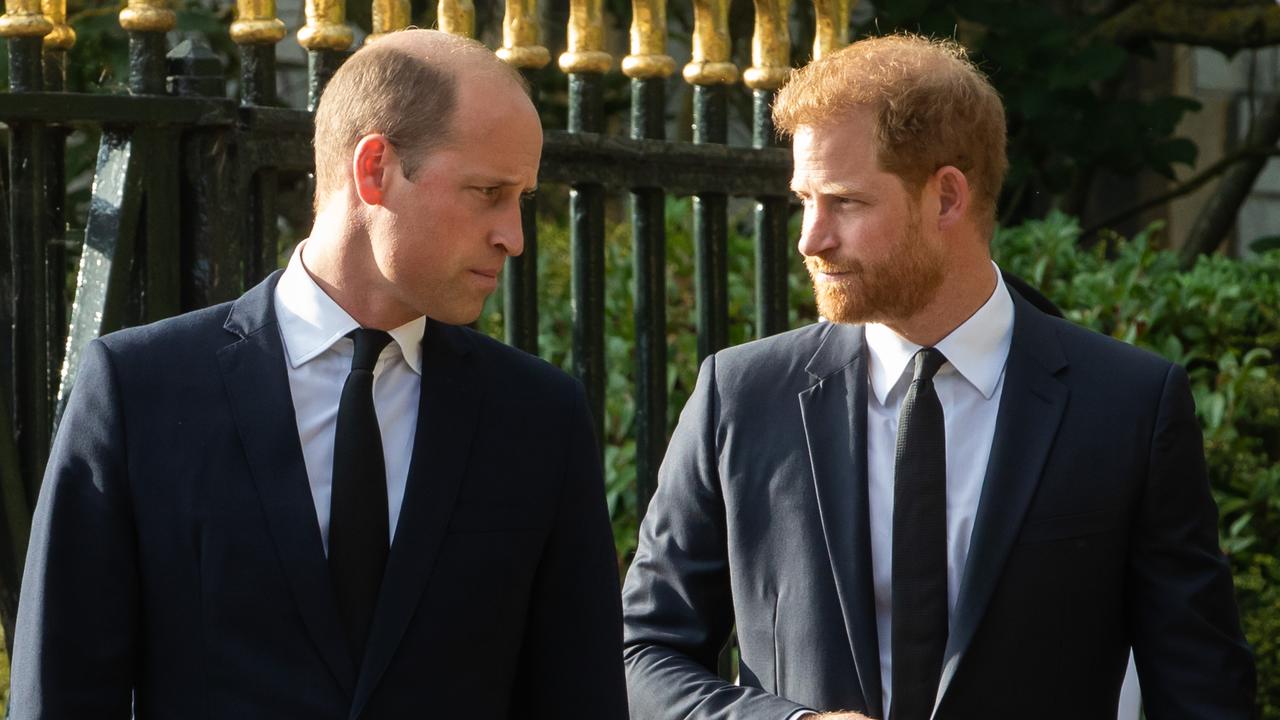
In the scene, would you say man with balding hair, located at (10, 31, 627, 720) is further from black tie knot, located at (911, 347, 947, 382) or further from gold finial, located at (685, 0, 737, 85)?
Result: gold finial, located at (685, 0, 737, 85)

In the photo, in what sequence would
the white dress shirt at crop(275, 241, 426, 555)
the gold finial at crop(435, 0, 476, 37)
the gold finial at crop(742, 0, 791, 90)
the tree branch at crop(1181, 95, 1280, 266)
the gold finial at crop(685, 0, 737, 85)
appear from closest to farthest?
the white dress shirt at crop(275, 241, 426, 555), the gold finial at crop(435, 0, 476, 37), the gold finial at crop(685, 0, 737, 85), the gold finial at crop(742, 0, 791, 90), the tree branch at crop(1181, 95, 1280, 266)

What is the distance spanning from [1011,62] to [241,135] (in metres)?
3.54

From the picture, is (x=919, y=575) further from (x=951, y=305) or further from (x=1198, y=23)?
(x=1198, y=23)

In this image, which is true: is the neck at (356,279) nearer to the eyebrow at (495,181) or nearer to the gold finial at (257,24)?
the eyebrow at (495,181)

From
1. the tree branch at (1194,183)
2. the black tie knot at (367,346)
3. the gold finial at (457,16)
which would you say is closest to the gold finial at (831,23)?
the gold finial at (457,16)

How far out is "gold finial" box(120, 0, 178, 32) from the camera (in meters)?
3.18

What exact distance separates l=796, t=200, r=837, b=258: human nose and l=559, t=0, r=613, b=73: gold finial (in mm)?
1035

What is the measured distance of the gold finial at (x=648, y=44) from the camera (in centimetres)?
390

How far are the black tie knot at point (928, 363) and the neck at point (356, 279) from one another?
0.83 metres

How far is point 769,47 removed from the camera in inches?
164

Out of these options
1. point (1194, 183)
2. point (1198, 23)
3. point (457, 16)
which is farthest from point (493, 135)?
point (1194, 183)

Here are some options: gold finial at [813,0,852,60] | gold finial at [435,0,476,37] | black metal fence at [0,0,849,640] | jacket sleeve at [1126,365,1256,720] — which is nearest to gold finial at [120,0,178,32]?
black metal fence at [0,0,849,640]

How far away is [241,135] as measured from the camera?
325cm

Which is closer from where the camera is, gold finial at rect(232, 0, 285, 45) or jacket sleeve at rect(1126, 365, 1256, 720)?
jacket sleeve at rect(1126, 365, 1256, 720)
